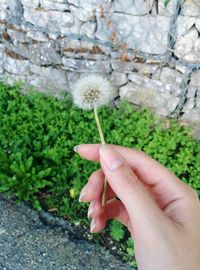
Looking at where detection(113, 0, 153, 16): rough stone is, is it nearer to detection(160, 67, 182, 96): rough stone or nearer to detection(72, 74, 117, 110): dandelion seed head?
detection(160, 67, 182, 96): rough stone

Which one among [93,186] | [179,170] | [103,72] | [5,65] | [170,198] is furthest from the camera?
[5,65]

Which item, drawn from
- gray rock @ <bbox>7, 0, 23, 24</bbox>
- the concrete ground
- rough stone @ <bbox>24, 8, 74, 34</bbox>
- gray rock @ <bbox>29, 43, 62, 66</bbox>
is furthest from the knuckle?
gray rock @ <bbox>7, 0, 23, 24</bbox>

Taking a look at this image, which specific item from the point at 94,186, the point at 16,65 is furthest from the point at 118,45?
the point at 94,186

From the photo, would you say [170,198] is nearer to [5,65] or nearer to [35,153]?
[35,153]

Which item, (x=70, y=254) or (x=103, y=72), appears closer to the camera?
(x=70, y=254)

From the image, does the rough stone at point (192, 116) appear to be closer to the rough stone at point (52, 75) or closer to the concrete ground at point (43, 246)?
the rough stone at point (52, 75)

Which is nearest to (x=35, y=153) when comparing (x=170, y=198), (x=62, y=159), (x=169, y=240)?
(x=62, y=159)

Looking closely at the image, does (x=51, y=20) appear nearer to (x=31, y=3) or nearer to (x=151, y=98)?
(x=31, y=3)
